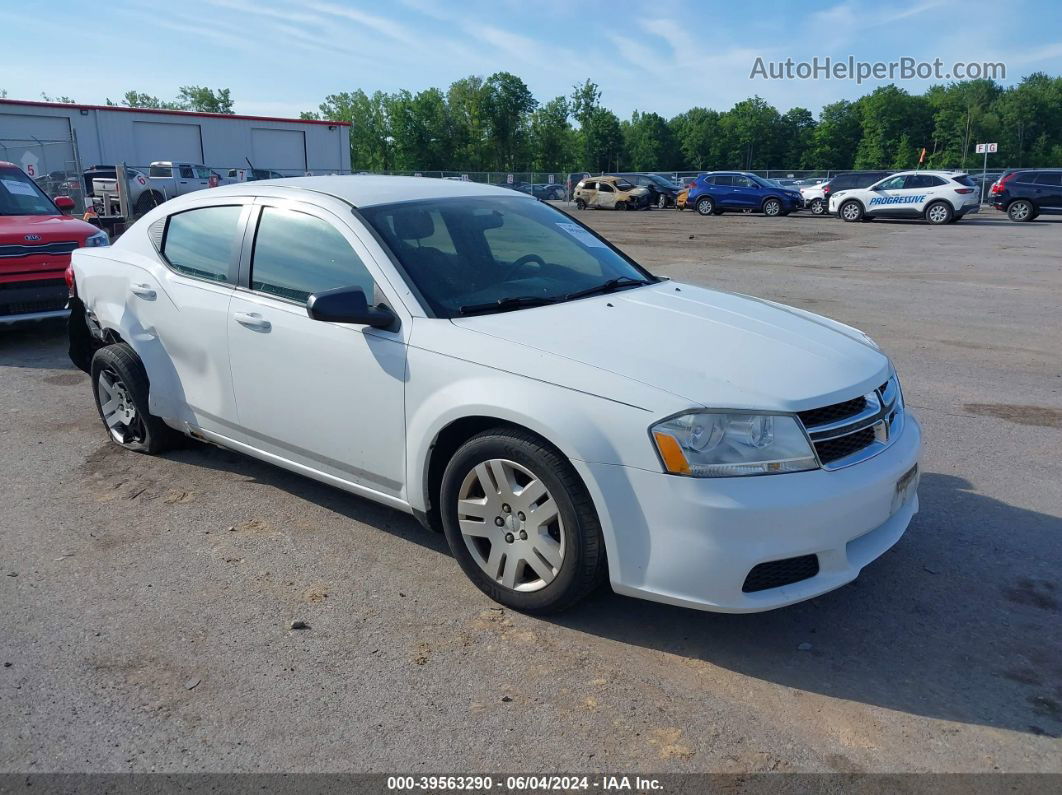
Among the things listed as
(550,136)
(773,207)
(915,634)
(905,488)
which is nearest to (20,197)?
(905,488)

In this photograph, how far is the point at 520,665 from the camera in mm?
3176

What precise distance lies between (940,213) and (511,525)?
29.4 m

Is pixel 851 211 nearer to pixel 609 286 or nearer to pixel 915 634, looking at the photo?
pixel 609 286

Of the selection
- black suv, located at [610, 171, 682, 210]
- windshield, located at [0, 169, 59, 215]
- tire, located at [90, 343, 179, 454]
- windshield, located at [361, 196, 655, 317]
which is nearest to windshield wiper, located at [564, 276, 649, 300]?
windshield, located at [361, 196, 655, 317]

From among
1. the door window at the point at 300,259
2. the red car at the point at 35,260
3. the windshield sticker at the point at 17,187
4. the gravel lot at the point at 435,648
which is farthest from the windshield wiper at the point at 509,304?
the windshield sticker at the point at 17,187

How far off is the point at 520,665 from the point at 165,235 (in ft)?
11.1

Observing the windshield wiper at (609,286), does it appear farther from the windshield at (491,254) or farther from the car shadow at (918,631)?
the car shadow at (918,631)

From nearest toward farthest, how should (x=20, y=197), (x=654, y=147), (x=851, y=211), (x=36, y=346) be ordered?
(x=36, y=346)
(x=20, y=197)
(x=851, y=211)
(x=654, y=147)

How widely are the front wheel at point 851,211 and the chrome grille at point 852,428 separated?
1160 inches

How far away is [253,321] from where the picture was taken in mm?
4219

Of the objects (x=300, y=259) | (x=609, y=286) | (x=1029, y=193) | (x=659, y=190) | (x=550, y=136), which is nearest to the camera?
(x=300, y=259)

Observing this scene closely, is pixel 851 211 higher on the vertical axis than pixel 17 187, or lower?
lower

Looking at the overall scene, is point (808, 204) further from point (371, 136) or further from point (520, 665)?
point (371, 136)

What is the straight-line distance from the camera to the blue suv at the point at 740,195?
34594 mm
